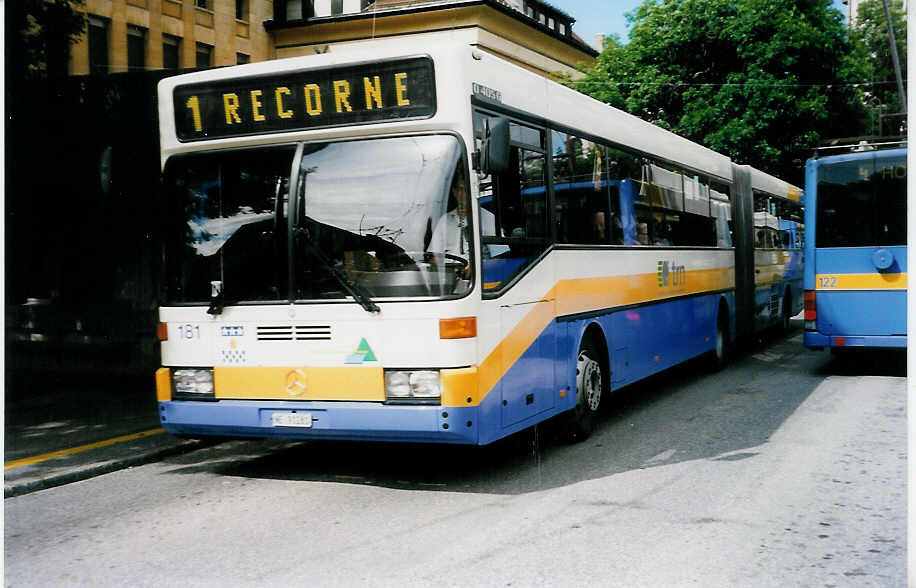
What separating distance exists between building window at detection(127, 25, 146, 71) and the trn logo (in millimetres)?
23475

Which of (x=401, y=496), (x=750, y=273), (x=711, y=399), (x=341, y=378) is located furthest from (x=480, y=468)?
(x=750, y=273)

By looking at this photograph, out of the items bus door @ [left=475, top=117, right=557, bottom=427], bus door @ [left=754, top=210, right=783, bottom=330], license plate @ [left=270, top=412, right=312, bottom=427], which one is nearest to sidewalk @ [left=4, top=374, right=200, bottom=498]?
license plate @ [left=270, top=412, right=312, bottom=427]

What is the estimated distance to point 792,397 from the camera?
12242 mm

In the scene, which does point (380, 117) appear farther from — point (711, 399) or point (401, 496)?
point (711, 399)

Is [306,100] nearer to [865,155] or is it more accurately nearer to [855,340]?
[855,340]

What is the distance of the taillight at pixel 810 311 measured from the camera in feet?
46.6

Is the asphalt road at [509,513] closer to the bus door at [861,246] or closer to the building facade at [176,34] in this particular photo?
the bus door at [861,246]

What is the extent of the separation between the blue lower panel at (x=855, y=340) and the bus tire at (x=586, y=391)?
5.50 meters

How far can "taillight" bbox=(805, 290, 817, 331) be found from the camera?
1421cm

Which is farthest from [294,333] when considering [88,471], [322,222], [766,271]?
[766,271]

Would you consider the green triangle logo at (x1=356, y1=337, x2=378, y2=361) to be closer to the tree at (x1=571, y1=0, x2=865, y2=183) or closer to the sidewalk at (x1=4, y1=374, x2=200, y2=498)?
the sidewalk at (x1=4, y1=374, x2=200, y2=498)

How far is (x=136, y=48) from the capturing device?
108 ft

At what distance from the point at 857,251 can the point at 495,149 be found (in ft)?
27.5

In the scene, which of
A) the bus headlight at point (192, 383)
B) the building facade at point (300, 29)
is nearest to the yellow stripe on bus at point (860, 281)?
the bus headlight at point (192, 383)
